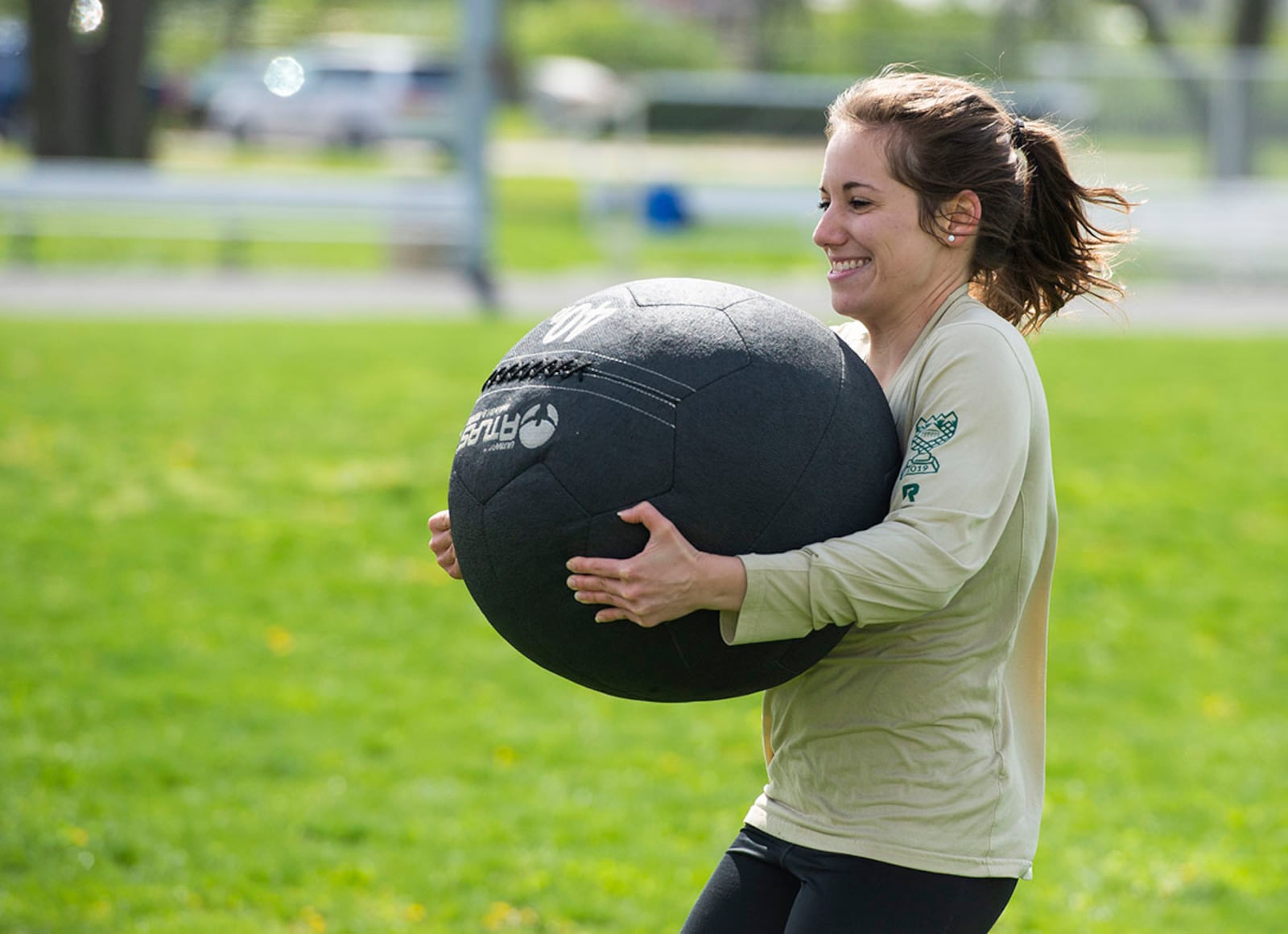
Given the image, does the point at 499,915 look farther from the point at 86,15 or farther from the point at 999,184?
the point at 86,15

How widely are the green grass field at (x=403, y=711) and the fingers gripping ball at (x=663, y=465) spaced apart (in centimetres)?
231

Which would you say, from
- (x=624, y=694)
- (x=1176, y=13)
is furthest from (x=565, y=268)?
(x=1176, y=13)

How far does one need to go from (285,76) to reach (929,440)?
66.7 feet

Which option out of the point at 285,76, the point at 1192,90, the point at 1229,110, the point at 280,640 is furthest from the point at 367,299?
the point at 1229,110

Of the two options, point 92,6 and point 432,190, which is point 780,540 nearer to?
point 432,190

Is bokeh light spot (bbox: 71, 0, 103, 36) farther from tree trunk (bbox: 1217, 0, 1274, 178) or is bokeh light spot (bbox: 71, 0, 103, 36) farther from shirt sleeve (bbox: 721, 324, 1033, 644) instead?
shirt sleeve (bbox: 721, 324, 1033, 644)

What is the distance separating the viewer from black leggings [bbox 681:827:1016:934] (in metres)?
2.88

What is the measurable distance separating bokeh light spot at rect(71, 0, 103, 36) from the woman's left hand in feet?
63.8

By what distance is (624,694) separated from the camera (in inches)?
121

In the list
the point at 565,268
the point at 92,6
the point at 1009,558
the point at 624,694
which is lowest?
the point at 565,268

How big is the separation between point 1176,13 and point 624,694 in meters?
58.4

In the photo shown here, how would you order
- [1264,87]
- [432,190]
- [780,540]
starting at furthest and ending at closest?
[1264,87]
[432,190]
[780,540]

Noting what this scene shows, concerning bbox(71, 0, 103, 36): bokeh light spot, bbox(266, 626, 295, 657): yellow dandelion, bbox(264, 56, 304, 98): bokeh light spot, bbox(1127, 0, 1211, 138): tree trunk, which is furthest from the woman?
bbox(1127, 0, 1211, 138): tree trunk

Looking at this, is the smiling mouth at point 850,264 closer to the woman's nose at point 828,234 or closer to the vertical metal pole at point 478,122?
the woman's nose at point 828,234
